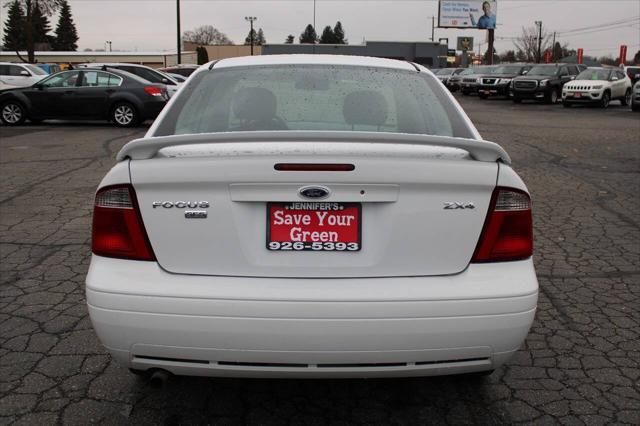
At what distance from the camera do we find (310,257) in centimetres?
231

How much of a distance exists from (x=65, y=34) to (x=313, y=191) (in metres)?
116

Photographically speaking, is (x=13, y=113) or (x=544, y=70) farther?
(x=544, y=70)

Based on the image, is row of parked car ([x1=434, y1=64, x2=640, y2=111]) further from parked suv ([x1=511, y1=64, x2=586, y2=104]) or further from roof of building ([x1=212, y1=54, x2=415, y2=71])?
roof of building ([x1=212, y1=54, x2=415, y2=71])

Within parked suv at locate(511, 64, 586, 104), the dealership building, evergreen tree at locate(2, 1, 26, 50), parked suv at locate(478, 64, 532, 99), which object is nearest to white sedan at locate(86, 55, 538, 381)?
parked suv at locate(511, 64, 586, 104)

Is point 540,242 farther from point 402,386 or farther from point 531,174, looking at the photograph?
point 531,174

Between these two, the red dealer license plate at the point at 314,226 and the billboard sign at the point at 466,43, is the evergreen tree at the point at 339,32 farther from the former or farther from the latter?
the red dealer license plate at the point at 314,226

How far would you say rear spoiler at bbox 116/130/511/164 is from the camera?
236 cm

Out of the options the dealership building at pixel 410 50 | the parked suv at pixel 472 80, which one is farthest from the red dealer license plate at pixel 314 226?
the dealership building at pixel 410 50

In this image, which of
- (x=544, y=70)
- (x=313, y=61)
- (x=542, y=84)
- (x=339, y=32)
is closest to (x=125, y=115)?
(x=313, y=61)

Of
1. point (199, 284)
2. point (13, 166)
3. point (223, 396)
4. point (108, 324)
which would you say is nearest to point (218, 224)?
point (199, 284)

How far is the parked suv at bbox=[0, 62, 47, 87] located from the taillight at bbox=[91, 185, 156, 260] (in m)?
21.2

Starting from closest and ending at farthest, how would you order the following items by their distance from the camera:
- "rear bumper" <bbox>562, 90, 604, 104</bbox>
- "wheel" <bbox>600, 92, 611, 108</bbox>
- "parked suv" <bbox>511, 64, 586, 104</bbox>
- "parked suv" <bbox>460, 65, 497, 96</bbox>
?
"rear bumper" <bbox>562, 90, 604, 104</bbox>, "wheel" <bbox>600, 92, 611, 108</bbox>, "parked suv" <bbox>511, 64, 586, 104</bbox>, "parked suv" <bbox>460, 65, 497, 96</bbox>

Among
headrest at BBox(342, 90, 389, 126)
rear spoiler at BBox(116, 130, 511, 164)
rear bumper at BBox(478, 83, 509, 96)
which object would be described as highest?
rear bumper at BBox(478, 83, 509, 96)

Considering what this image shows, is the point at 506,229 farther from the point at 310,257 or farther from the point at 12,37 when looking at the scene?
the point at 12,37
